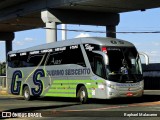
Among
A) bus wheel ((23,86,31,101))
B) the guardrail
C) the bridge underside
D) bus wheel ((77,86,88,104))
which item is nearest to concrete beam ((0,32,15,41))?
the guardrail

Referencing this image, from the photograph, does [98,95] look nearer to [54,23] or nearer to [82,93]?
[82,93]

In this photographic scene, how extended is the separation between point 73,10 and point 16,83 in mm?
10943

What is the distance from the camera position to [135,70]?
23.2 meters

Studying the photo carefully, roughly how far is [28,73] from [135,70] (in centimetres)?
822

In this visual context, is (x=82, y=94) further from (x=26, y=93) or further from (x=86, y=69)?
(x=26, y=93)

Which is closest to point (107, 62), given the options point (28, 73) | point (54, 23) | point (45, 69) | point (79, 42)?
point (79, 42)

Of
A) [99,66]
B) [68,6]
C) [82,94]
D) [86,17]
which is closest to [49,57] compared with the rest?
[82,94]

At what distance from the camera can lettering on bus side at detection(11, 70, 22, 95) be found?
97.2ft

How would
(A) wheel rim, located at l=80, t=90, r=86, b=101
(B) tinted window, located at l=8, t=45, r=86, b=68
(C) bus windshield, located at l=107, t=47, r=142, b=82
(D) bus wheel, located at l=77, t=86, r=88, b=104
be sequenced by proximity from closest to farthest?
(C) bus windshield, located at l=107, t=47, r=142, b=82 < (D) bus wheel, located at l=77, t=86, r=88, b=104 < (A) wheel rim, located at l=80, t=90, r=86, b=101 < (B) tinted window, located at l=8, t=45, r=86, b=68

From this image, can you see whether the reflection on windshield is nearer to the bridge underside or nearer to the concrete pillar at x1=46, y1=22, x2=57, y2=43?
the bridge underside

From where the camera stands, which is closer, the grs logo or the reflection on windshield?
the reflection on windshield

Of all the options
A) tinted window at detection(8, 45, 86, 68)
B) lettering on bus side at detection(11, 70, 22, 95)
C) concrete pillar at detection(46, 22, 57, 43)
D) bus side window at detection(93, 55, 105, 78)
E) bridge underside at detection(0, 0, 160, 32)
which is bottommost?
lettering on bus side at detection(11, 70, 22, 95)

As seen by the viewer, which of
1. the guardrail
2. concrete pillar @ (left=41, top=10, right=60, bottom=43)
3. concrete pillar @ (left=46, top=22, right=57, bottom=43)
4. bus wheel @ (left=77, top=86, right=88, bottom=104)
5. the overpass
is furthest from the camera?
the guardrail

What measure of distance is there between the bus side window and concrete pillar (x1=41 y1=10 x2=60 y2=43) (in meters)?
15.2
